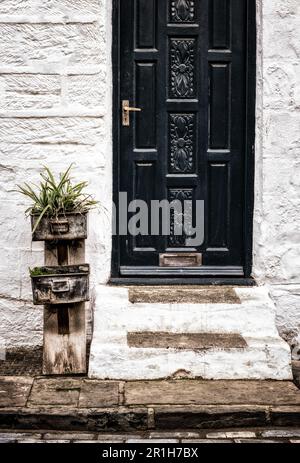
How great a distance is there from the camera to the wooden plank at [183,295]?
519 cm

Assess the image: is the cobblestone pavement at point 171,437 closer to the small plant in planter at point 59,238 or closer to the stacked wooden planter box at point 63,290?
the stacked wooden planter box at point 63,290

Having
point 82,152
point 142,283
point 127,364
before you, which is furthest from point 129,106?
point 127,364

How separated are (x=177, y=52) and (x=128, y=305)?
6.04ft

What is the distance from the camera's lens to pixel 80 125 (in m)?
5.32

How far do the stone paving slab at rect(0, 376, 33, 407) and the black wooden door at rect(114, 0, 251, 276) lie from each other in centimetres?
124

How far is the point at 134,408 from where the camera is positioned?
421cm

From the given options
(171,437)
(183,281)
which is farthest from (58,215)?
(171,437)

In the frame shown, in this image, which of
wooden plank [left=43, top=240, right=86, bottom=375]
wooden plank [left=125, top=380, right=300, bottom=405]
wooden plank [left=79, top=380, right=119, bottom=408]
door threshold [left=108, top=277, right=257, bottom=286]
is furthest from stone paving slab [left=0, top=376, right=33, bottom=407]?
door threshold [left=108, top=277, right=257, bottom=286]

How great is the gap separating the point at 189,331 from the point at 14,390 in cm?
122

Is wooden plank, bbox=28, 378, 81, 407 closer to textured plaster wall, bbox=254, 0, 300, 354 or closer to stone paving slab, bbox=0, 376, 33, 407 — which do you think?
stone paving slab, bbox=0, 376, 33, 407

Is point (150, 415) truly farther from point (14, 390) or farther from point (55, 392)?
point (14, 390)

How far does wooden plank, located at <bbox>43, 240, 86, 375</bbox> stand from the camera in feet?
15.8

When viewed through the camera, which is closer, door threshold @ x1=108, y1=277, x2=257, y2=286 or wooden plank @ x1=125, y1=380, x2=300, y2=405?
wooden plank @ x1=125, y1=380, x2=300, y2=405

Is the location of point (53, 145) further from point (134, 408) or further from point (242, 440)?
point (242, 440)
